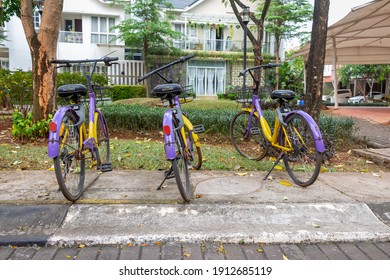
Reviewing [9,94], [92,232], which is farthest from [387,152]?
[9,94]

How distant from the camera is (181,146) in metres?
3.41

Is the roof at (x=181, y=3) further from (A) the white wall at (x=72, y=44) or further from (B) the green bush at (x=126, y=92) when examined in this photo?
(B) the green bush at (x=126, y=92)

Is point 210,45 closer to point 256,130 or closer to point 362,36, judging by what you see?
point 362,36

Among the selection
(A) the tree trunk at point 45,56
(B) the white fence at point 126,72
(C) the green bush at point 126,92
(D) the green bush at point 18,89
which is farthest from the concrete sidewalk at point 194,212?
(B) the white fence at point 126,72

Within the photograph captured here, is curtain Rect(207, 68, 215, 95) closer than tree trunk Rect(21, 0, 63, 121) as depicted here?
No

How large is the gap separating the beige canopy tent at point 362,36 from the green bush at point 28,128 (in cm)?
883

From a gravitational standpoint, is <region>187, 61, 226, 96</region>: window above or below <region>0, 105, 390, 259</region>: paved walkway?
above

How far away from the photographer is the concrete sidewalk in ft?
8.88

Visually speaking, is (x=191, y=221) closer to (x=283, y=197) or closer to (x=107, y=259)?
(x=107, y=259)

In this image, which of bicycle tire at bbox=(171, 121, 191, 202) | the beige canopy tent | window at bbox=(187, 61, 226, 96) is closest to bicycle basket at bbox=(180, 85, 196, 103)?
bicycle tire at bbox=(171, 121, 191, 202)

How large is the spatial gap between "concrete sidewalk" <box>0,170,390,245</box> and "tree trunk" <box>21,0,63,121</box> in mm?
2322

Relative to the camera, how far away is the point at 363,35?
13.0 m

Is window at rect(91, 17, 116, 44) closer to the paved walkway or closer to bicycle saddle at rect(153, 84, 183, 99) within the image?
the paved walkway
